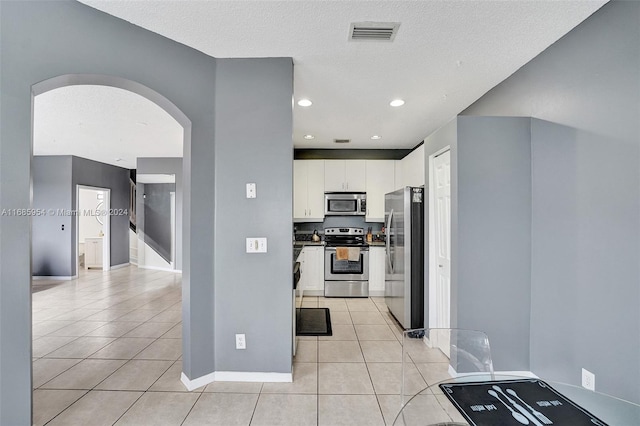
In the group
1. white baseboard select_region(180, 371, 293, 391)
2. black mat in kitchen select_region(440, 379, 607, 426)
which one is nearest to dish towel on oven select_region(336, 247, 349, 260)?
white baseboard select_region(180, 371, 293, 391)

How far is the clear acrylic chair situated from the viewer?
5.03ft

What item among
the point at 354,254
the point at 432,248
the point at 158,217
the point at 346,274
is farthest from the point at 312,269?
the point at 158,217

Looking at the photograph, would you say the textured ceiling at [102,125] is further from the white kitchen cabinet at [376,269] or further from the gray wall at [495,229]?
the white kitchen cabinet at [376,269]

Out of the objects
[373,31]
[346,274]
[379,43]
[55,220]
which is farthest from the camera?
[55,220]

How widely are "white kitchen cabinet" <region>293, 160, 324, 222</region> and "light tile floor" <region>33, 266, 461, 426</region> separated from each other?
6.27 ft

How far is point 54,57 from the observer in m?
1.77

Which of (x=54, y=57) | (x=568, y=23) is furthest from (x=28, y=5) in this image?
(x=568, y=23)

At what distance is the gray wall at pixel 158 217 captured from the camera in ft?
23.9

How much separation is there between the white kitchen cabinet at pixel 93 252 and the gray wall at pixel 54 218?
4.67 feet

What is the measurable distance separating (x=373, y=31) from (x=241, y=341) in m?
2.59

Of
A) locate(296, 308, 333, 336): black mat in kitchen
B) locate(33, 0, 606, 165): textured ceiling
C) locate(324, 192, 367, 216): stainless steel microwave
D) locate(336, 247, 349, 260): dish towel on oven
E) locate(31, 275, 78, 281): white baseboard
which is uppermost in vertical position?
locate(33, 0, 606, 165): textured ceiling

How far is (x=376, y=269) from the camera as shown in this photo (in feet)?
16.4

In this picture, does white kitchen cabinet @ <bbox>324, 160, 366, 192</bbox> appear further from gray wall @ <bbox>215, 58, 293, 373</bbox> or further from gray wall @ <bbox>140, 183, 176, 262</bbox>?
gray wall @ <bbox>140, 183, 176, 262</bbox>

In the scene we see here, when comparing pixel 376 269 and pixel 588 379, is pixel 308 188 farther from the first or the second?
pixel 588 379
